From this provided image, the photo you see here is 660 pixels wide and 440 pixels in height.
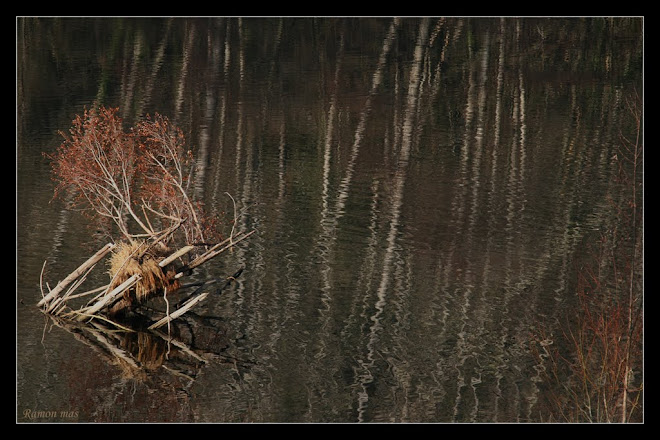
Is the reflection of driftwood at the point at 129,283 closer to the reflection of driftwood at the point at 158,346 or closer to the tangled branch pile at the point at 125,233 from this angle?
the tangled branch pile at the point at 125,233

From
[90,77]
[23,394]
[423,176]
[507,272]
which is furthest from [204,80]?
[23,394]

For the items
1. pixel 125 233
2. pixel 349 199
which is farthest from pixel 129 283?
pixel 349 199

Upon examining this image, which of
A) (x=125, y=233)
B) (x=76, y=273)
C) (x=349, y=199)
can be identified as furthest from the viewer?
(x=349, y=199)

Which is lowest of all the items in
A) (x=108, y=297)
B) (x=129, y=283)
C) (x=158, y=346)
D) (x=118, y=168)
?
(x=158, y=346)

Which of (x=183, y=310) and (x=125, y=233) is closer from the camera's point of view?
(x=183, y=310)

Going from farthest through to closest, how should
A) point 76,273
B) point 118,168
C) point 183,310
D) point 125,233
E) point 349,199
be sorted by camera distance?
point 349,199 → point 118,168 → point 125,233 → point 76,273 → point 183,310

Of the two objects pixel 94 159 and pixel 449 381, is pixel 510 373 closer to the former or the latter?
pixel 449 381

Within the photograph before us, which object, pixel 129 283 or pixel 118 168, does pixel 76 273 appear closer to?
pixel 129 283

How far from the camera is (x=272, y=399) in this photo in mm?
16484

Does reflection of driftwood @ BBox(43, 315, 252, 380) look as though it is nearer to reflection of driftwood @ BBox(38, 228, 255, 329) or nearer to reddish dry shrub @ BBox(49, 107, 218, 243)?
reflection of driftwood @ BBox(38, 228, 255, 329)

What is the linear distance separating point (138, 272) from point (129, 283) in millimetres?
362

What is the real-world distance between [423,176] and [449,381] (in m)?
12.9

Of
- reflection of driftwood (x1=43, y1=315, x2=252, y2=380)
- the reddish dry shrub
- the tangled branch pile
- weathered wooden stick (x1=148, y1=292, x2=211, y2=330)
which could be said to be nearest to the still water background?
reflection of driftwood (x1=43, y1=315, x2=252, y2=380)

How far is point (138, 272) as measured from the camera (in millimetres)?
18641
